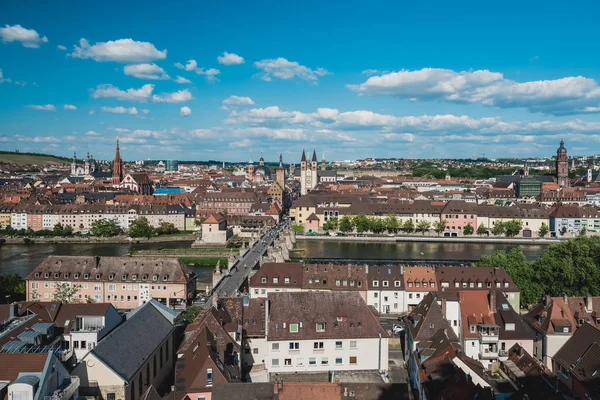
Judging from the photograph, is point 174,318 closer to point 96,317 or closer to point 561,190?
point 96,317

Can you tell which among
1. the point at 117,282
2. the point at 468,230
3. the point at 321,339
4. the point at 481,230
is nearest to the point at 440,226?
the point at 468,230

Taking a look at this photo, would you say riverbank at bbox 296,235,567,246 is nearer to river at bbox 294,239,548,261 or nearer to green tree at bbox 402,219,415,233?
river at bbox 294,239,548,261

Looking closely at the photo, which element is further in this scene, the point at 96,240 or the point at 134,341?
the point at 96,240

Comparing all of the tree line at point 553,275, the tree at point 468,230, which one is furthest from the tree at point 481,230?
the tree line at point 553,275

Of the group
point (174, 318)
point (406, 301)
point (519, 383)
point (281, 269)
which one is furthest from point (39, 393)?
point (406, 301)

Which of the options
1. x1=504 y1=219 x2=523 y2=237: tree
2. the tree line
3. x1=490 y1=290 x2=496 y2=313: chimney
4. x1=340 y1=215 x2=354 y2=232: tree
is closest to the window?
x1=490 y1=290 x2=496 y2=313: chimney

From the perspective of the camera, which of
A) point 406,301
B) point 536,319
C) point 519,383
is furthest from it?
point 406,301

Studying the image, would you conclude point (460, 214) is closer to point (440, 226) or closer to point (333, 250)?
point (440, 226)
